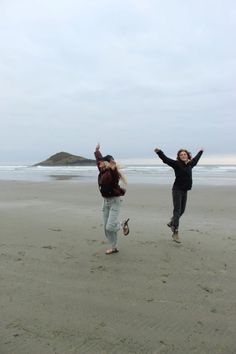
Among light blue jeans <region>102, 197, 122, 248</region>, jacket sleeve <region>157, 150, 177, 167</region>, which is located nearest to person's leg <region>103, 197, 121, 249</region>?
light blue jeans <region>102, 197, 122, 248</region>

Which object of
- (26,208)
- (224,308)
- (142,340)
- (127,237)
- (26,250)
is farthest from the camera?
(26,208)

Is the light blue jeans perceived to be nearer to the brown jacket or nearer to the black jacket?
the brown jacket

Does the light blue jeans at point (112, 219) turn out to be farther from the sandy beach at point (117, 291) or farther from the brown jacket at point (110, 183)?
the sandy beach at point (117, 291)

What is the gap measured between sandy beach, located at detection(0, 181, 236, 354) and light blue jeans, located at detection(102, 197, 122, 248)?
276mm

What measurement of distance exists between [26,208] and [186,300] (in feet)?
29.4

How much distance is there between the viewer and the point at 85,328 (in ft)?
12.8

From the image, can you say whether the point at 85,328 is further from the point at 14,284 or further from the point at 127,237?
the point at 127,237

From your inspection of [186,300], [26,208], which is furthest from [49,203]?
[186,300]

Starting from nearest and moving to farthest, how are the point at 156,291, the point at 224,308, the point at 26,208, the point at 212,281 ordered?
the point at 224,308
the point at 156,291
the point at 212,281
the point at 26,208

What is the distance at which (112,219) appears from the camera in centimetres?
679

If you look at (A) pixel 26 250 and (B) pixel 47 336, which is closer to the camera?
(B) pixel 47 336

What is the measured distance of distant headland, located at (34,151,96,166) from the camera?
234 feet

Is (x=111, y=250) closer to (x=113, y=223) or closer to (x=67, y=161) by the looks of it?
(x=113, y=223)

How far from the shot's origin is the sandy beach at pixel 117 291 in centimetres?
369
